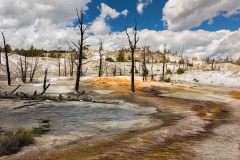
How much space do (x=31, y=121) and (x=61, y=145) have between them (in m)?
5.02

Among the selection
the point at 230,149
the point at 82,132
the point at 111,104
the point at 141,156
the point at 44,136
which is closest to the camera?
the point at 141,156

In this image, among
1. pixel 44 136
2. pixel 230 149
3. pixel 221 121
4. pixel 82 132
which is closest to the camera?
pixel 230 149

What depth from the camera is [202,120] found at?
15.9 m

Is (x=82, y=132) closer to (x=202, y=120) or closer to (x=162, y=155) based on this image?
(x=162, y=155)

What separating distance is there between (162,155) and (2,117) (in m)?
10.7

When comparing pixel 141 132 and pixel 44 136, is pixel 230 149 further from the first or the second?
pixel 44 136

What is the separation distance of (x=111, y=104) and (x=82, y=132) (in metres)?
10.5

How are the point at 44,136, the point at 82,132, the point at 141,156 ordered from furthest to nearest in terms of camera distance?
the point at 82,132 < the point at 44,136 < the point at 141,156

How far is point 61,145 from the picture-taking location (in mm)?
9406

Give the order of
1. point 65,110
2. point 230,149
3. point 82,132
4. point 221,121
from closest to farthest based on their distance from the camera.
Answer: point 230,149 < point 82,132 < point 221,121 < point 65,110

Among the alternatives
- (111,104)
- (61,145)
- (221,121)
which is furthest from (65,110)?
(221,121)

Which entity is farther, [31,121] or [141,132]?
[31,121]

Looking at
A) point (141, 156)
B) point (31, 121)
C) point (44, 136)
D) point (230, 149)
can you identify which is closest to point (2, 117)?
point (31, 121)

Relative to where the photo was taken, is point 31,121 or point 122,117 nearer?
point 31,121
